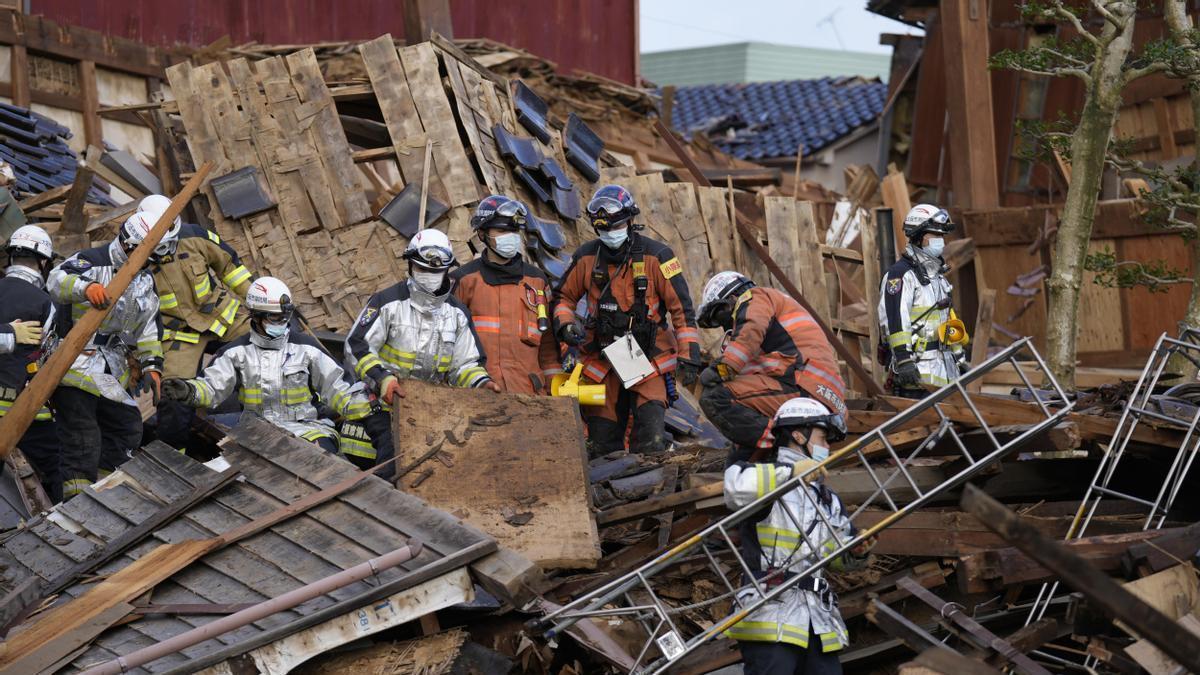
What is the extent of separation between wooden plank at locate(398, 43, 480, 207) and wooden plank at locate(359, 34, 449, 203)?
0.18 feet

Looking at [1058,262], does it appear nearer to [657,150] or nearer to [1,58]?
[657,150]

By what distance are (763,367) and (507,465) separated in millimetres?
1638

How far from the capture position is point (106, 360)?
973 cm

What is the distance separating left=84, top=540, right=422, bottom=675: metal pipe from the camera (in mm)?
6648

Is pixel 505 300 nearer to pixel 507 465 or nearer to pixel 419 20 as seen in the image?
pixel 507 465

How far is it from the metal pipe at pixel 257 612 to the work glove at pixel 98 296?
2899 mm

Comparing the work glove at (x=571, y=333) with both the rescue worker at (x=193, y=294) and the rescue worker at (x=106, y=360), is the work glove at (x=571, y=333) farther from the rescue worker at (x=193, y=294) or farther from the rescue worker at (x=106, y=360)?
the rescue worker at (x=106, y=360)

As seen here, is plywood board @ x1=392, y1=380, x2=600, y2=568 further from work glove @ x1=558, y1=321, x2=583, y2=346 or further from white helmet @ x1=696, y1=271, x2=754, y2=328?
work glove @ x1=558, y1=321, x2=583, y2=346

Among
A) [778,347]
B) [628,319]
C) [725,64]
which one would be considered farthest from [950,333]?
[725,64]

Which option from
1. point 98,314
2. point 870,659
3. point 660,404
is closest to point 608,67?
point 660,404

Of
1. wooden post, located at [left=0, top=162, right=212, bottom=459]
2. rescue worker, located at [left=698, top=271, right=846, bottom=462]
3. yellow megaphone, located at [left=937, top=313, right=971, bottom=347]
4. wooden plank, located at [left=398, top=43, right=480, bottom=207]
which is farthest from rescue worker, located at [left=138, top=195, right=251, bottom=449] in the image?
yellow megaphone, located at [left=937, top=313, right=971, bottom=347]

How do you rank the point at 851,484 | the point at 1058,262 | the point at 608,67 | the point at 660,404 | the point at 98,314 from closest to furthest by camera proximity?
the point at 851,484, the point at 98,314, the point at 660,404, the point at 1058,262, the point at 608,67

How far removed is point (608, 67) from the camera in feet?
72.7

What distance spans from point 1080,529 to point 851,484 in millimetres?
1251
